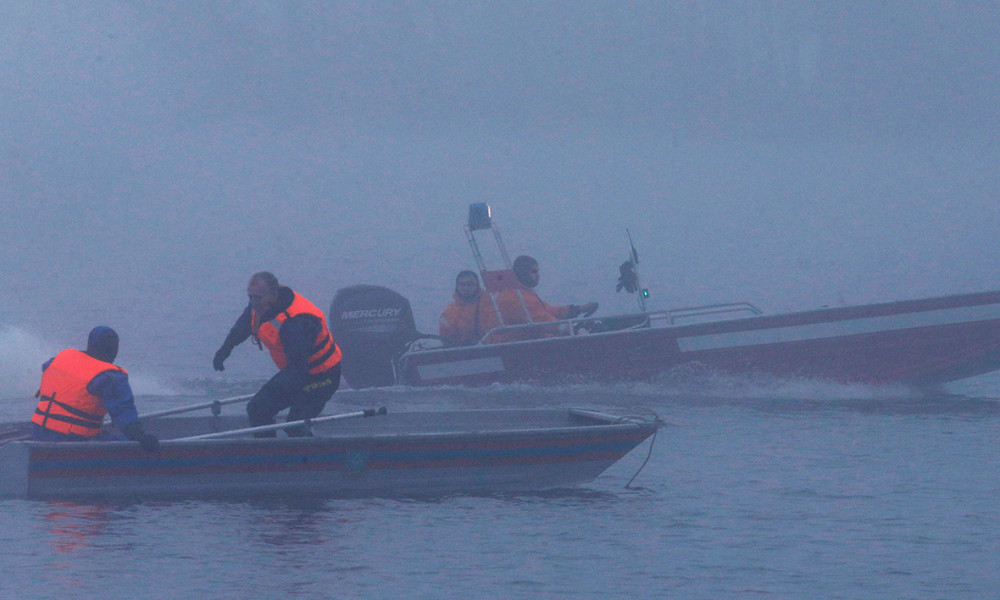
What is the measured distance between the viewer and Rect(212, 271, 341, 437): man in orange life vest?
9.12 m

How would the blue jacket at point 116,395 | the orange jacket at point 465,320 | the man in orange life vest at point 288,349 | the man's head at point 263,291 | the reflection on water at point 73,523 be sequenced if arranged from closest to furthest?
1. the reflection on water at point 73,523
2. the blue jacket at point 116,395
3. the man's head at point 263,291
4. the man in orange life vest at point 288,349
5. the orange jacket at point 465,320

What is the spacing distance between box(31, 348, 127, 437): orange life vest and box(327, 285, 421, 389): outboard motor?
23.0 ft

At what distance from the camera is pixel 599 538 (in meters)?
8.63

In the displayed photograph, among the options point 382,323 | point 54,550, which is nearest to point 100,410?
point 54,550

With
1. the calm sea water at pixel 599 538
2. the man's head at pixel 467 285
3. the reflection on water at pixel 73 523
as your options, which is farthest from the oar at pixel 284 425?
the man's head at pixel 467 285

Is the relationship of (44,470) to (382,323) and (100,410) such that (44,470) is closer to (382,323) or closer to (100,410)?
(100,410)

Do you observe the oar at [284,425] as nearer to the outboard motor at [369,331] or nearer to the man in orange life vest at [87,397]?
the man in orange life vest at [87,397]

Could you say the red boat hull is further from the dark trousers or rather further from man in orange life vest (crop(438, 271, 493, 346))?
the dark trousers

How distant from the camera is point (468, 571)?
25.5 ft

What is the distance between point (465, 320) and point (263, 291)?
7.49 metres

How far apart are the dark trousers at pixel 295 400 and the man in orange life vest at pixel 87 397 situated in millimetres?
791

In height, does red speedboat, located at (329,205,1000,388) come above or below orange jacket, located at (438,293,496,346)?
below

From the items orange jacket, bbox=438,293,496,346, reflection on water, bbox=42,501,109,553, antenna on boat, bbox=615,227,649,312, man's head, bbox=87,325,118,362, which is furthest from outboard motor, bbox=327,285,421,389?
man's head, bbox=87,325,118,362

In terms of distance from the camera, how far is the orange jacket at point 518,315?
16297 millimetres
